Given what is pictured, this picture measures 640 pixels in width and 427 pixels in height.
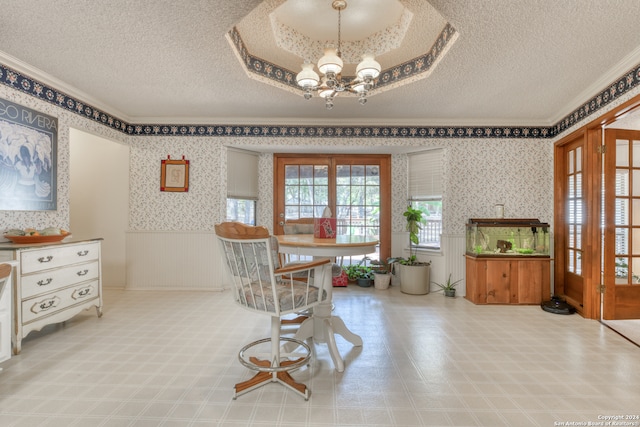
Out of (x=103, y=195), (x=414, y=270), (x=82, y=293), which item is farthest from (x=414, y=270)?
(x=103, y=195)

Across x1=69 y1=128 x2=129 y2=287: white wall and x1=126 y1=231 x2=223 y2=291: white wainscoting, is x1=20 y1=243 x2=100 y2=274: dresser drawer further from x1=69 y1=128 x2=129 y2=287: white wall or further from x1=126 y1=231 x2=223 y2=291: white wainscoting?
x1=69 y1=128 x2=129 y2=287: white wall

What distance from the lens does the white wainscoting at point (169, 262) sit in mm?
4398

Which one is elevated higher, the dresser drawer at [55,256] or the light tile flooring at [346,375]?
the dresser drawer at [55,256]

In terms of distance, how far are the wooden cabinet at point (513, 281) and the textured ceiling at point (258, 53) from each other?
1.95m

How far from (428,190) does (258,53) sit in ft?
10.1

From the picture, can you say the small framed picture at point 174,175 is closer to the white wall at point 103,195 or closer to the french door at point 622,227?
the white wall at point 103,195

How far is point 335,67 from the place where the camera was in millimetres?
2162

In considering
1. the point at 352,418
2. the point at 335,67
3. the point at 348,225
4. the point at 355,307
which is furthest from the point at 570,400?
the point at 348,225

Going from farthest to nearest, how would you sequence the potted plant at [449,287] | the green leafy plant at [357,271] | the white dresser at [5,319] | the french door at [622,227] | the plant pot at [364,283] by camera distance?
1. the green leafy plant at [357,271]
2. the plant pot at [364,283]
3. the potted plant at [449,287]
4. the french door at [622,227]
5. the white dresser at [5,319]

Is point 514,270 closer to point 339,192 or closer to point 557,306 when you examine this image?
point 557,306

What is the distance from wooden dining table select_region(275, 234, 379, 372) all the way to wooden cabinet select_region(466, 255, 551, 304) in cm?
217

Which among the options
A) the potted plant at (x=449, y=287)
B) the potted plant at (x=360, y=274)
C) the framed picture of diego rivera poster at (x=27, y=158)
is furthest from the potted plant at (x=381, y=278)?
the framed picture of diego rivera poster at (x=27, y=158)

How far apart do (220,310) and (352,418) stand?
2282 millimetres

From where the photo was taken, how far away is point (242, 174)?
187 inches
